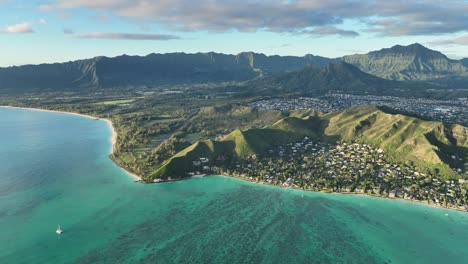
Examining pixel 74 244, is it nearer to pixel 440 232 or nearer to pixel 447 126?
pixel 440 232

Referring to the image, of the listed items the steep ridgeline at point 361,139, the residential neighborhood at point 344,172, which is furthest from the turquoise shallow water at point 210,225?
the steep ridgeline at point 361,139

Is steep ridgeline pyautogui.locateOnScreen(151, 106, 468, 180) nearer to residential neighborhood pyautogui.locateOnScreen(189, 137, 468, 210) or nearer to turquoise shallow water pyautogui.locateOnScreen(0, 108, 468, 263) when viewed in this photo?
residential neighborhood pyautogui.locateOnScreen(189, 137, 468, 210)

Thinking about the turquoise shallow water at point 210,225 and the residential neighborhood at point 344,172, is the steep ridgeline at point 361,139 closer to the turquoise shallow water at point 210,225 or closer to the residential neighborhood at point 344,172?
the residential neighborhood at point 344,172

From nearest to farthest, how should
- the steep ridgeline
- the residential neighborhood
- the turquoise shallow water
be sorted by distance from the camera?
the turquoise shallow water < the residential neighborhood < the steep ridgeline

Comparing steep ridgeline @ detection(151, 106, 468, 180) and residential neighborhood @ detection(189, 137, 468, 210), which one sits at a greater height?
steep ridgeline @ detection(151, 106, 468, 180)

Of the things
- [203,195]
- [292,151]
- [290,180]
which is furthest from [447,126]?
[203,195]

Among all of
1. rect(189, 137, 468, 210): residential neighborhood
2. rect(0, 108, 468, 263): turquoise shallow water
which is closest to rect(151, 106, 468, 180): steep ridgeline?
rect(189, 137, 468, 210): residential neighborhood
